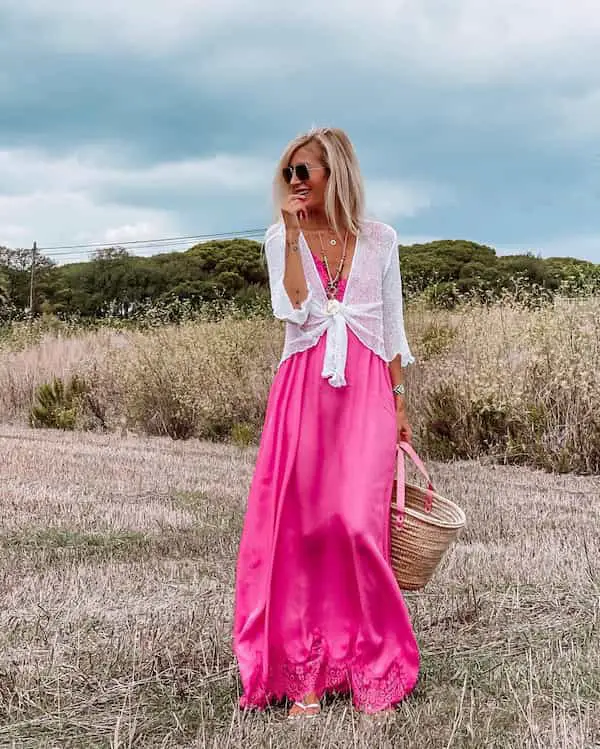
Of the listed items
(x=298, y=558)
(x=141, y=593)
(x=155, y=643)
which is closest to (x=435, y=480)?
(x=141, y=593)

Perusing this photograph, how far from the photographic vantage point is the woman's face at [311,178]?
3922 millimetres

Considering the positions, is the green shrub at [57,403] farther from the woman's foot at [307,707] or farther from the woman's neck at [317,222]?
the woman's foot at [307,707]

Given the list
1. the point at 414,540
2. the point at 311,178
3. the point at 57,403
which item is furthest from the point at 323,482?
the point at 57,403

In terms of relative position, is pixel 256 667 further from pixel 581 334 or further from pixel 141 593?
pixel 581 334

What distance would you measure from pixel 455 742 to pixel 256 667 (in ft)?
2.48

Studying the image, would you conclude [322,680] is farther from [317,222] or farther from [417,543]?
[317,222]

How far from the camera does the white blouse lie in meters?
3.88

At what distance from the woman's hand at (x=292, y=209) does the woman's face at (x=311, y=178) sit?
1.0 inches

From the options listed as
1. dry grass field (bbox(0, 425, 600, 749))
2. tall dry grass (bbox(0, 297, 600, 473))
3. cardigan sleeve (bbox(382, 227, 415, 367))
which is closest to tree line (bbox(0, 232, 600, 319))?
tall dry grass (bbox(0, 297, 600, 473))

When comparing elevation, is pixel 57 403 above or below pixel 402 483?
below

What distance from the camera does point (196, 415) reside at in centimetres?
1432

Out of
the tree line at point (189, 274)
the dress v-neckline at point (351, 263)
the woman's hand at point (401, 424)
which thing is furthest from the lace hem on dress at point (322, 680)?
the tree line at point (189, 274)

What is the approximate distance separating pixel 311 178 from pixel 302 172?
0.05 metres

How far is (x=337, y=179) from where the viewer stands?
389 cm
